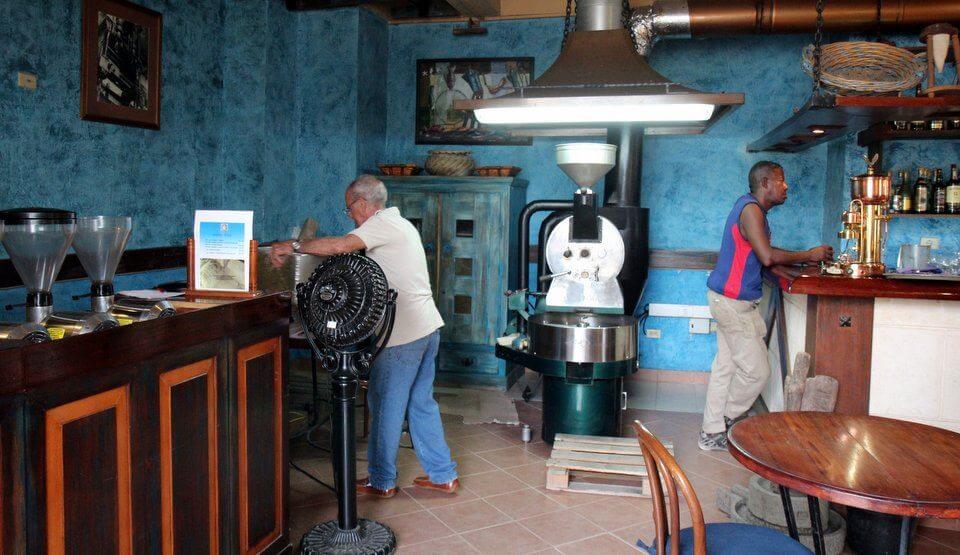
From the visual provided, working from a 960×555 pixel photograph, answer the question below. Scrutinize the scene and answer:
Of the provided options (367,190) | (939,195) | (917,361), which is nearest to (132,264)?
(367,190)

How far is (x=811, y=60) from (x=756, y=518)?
266 centimetres

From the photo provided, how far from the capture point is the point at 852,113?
4375mm

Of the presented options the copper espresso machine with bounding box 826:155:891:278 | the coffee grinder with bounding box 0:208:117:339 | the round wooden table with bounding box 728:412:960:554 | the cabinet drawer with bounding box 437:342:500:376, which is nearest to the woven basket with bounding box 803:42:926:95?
the copper espresso machine with bounding box 826:155:891:278

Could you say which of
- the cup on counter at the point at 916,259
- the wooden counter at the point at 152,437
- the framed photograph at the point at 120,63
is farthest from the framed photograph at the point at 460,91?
the wooden counter at the point at 152,437

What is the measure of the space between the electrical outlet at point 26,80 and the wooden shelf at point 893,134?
5.41 m

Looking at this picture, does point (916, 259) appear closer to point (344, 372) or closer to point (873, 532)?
point (873, 532)

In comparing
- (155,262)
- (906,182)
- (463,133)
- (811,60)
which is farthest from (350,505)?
(906,182)

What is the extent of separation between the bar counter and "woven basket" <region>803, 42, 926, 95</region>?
51.7 inches

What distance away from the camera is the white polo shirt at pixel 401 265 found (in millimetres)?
3584

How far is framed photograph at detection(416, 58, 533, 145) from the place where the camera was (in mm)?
6863

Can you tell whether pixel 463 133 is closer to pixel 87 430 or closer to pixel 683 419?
pixel 683 419

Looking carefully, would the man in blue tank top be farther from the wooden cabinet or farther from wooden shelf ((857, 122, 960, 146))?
the wooden cabinet

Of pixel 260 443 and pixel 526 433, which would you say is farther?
pixel 526 433

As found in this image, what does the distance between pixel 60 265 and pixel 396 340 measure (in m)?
1.66
